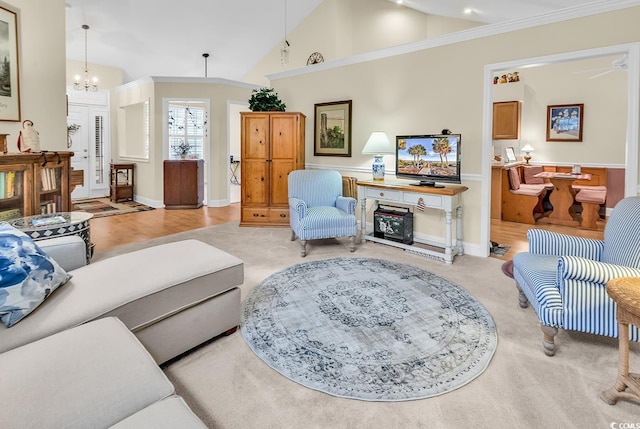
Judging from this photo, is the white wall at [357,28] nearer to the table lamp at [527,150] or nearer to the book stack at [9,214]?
the table lamp at [527,150]

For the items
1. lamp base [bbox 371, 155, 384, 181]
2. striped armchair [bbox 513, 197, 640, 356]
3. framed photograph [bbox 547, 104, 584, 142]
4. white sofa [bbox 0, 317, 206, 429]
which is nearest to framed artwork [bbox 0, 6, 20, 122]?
white sofa [bbox 0, 317, 206, 429]

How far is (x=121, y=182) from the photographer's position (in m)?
8.07

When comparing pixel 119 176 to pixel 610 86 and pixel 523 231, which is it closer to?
pixel 523 231

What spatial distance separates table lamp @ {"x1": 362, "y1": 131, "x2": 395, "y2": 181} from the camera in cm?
465

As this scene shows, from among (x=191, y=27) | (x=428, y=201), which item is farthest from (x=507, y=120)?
(x=191, y=27)

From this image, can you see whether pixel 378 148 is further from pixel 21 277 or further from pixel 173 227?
pixel 21 277

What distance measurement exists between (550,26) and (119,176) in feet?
26.2

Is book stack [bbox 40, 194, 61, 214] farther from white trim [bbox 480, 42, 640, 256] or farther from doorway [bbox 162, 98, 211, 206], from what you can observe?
doorway [bbox 162, 98, 211, 206]

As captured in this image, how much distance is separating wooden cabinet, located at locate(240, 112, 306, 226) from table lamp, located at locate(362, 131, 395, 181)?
4.08ft

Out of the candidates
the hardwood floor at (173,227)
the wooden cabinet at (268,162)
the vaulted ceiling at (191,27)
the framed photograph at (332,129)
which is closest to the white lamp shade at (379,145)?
the framed photograph at (332,129)

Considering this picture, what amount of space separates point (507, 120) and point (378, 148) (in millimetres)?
3758

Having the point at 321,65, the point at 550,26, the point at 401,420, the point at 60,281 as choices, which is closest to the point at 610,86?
the point at 550,26

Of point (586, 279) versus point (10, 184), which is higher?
point (10, 184)

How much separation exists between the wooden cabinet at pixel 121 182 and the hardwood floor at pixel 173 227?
56.1 inches
